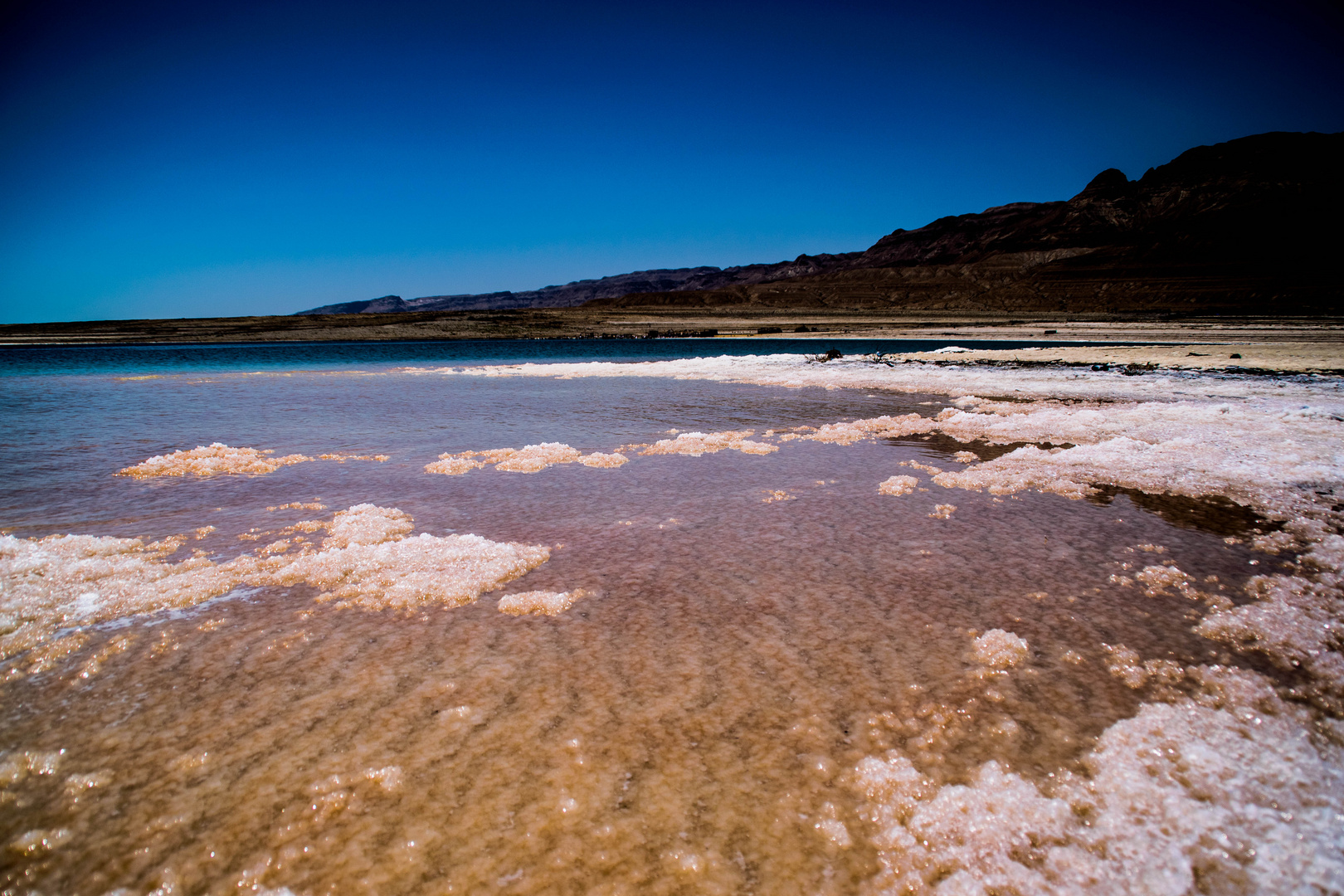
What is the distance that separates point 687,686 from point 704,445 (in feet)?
24.5

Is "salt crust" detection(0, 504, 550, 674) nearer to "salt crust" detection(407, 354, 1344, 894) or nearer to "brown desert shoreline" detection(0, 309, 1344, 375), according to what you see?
"salt crust" detection(407, 354, 1344, 894)

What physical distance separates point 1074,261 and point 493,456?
472 feet

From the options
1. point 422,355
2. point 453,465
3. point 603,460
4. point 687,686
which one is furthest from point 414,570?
point 422,355

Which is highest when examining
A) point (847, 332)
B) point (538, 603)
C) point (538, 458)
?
point (847, 332)

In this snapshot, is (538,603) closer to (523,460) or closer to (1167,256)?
(523,460)

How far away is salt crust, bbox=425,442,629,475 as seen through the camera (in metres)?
9.58

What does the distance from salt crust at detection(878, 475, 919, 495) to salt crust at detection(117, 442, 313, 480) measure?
909 centimetres

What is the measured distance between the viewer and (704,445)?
11141 mm

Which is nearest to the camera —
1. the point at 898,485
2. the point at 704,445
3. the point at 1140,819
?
the point at 1140,819

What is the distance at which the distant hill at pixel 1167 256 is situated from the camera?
88.2m

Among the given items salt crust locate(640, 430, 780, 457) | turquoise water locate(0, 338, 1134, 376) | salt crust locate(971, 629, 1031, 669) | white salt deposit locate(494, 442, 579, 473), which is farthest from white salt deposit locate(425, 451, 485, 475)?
turquoise water locate(0, 338, 1134, 376)

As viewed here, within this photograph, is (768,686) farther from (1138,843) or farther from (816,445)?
(816,445)

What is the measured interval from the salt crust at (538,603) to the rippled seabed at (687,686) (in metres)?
0.09

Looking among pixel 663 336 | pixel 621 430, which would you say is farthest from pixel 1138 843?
pixel 663 336
